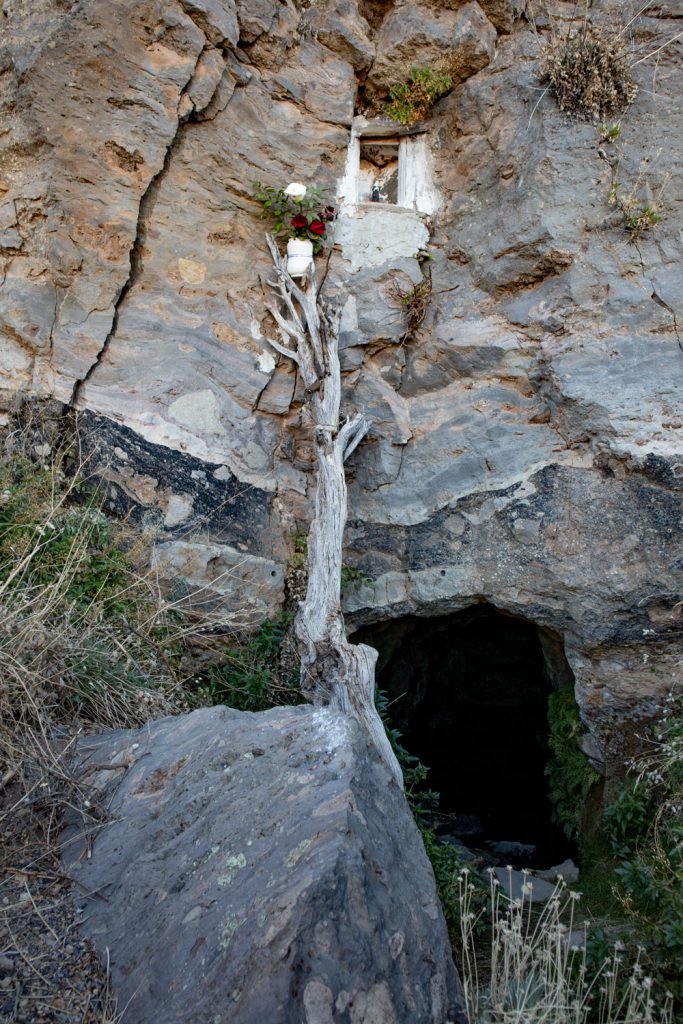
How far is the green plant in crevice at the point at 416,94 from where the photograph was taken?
5.95 m

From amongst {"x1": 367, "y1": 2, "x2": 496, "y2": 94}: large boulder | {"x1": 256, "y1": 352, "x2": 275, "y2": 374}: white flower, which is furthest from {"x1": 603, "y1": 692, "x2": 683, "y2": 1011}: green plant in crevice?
{"x1": 367, "y1": 2, "x2": 496, "y2": 94}: large boulder

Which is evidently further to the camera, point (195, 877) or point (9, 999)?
point (195, 877)

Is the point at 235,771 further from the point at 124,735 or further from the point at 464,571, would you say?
the point at 464,571

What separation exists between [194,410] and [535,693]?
497 cm

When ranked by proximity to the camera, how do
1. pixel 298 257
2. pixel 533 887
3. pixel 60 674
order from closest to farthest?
pixel 60 674 < pixel 533 887 < pixel 298 257

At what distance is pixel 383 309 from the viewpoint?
5.86 meters

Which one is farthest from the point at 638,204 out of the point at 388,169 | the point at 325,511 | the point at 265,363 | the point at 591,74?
the point at 325,511

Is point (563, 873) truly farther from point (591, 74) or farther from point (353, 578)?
point (591, 74)

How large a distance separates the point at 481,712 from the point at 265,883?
6307mm

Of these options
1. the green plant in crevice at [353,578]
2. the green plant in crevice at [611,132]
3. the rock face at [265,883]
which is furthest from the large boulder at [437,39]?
the rock face at [265,883]

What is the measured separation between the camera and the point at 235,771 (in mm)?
2865

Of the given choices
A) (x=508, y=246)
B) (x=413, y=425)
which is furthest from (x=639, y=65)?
(x=413, y=425)

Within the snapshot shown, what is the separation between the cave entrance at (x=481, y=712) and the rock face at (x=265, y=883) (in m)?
3.07

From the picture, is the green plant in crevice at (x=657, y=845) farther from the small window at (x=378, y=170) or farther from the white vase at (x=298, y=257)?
the small window at (x=378, y=170)
